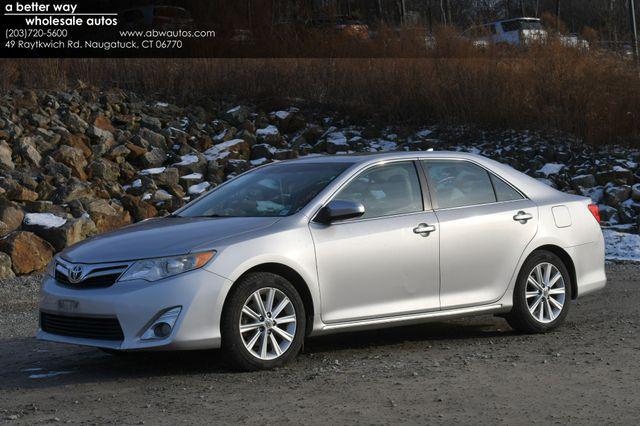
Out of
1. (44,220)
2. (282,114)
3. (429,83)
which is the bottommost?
(44,220)

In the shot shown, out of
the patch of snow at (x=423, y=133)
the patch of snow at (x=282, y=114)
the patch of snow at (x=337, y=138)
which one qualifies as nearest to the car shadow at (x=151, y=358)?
the patch of snow at (x=337, y=138)

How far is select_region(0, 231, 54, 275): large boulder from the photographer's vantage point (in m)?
14.1

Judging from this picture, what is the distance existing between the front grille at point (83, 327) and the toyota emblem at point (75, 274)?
26 centimetres

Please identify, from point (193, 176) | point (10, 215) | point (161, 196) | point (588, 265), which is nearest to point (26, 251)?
point (10, 215)

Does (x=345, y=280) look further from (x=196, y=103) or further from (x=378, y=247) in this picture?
(x=196, y=103)

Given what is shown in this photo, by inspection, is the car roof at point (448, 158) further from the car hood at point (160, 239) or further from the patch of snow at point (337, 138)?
the patch of snow at point (337, 138)

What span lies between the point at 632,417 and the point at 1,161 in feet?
48.2

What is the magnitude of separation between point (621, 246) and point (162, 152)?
9193 millimetres

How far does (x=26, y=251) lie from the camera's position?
46.8ft

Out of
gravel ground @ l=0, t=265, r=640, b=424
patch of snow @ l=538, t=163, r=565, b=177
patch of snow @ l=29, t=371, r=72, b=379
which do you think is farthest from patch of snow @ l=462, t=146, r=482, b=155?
patch of snow @ l=29, t=371, r=72, b=379

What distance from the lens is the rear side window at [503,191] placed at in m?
8.95

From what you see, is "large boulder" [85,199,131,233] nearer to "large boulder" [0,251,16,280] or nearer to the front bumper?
"large boulder" [0,251,16,280]

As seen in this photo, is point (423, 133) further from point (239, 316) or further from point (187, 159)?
point (239, 316)

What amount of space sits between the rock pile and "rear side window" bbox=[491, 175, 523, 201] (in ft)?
25.4
